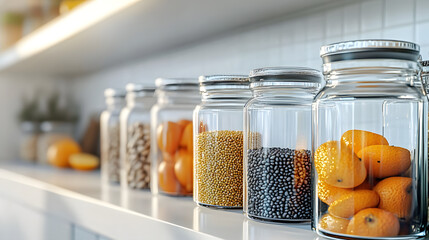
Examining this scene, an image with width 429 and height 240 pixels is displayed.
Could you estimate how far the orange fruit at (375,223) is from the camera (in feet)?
1.77

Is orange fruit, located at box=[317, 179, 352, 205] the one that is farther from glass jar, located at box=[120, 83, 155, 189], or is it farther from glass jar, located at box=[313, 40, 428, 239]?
glass jar, located at box=[120, 83, 155, 189]

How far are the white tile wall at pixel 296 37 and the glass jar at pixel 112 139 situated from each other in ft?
0.79

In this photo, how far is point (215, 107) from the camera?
0.87m

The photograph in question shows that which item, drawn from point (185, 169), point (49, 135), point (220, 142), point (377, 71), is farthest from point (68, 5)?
point (377, 71)

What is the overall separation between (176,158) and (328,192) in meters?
0.44

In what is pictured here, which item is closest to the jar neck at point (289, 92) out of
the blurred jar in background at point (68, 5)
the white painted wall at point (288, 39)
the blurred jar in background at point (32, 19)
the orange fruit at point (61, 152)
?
the white painted wall at point (288, 39)

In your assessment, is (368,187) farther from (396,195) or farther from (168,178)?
(168,178)

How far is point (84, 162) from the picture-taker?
1624 mm

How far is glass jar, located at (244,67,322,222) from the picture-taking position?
26.7 inches

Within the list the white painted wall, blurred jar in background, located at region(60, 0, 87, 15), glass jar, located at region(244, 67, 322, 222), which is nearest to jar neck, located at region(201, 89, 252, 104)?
glass jar, located at region(244, 67, 322, 222)

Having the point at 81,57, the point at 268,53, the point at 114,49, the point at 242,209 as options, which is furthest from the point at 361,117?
the point at 81,57

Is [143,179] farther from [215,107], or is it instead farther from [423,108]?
[423,108]

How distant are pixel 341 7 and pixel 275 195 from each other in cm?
46

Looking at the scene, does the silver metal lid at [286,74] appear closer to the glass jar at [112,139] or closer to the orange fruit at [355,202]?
the orange fruit at [355,202]
